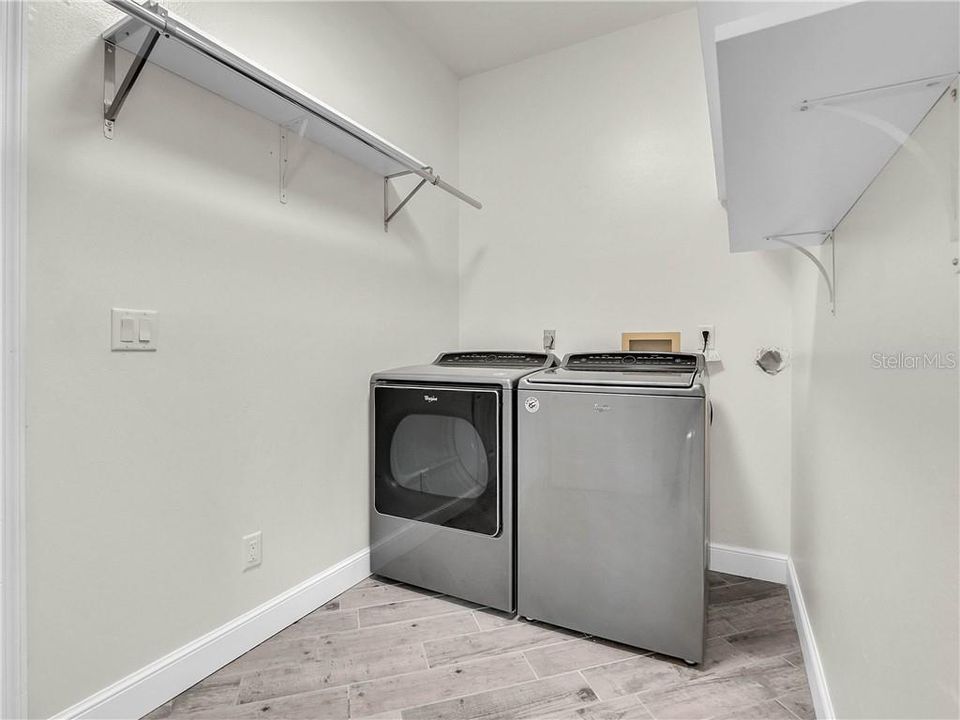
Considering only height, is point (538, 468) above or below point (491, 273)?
below

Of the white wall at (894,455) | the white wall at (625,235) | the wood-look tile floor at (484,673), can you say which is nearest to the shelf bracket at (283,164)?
the white wall at (625,235)

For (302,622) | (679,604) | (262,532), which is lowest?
(302,622)

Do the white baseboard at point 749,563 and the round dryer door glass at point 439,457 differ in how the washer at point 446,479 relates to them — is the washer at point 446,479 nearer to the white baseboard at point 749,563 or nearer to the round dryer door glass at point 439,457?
the round dryer door glass at point 439,457

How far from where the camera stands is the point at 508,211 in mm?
2654

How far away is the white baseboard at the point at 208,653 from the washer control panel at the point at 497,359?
39.3 inches

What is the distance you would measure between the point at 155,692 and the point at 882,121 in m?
1.97

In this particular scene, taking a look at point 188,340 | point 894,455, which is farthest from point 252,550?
point 894,455

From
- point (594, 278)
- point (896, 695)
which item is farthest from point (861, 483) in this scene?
point (594, 278)

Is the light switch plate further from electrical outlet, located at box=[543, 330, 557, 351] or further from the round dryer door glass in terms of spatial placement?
electrical outlet, located at box=[543, 330, 557, 351]

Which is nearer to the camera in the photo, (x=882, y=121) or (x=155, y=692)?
(x=882, y=121)

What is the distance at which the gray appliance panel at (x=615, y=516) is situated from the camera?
4.96 feet

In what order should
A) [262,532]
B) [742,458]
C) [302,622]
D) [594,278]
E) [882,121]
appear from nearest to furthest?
1. [882,121]
2. [262,532]
3. [302,622]
4. [742,458]
5. [594,278]

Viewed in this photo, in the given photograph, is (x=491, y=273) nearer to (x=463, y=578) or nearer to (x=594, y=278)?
(x=594, y=278)

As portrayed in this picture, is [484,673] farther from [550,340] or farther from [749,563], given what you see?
[550,340]
